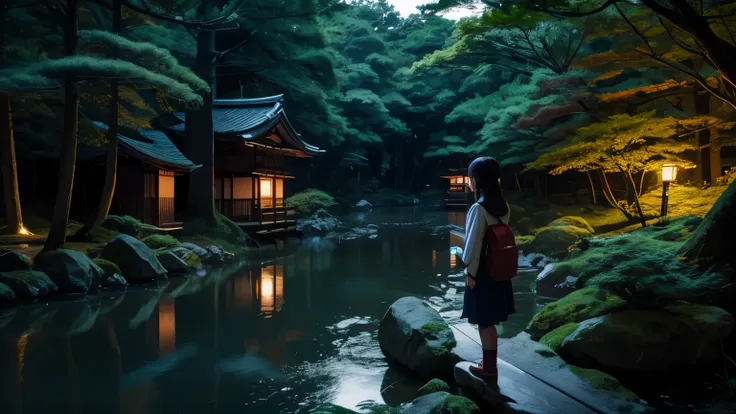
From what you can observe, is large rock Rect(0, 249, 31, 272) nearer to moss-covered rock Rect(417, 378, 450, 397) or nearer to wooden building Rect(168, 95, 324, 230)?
moss-covered rock Rect(417, 378, 450, 397)

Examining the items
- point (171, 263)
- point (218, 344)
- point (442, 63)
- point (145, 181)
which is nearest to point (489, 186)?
point (218, 344)

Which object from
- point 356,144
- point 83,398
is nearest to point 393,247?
point 83,398

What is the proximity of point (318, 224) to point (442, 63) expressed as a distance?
33.0ft

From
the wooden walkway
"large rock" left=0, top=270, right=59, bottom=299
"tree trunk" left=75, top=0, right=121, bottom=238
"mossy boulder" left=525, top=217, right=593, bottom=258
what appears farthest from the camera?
"tree trunk" left=75, top=0, right=121, bottom=238

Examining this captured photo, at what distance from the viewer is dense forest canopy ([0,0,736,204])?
1011cm

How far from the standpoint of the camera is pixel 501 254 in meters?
3.98

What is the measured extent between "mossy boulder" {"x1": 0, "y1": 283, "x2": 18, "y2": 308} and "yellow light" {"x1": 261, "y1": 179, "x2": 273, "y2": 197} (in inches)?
605

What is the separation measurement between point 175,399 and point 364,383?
190 cm

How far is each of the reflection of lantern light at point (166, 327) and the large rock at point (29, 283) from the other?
2.34 meters

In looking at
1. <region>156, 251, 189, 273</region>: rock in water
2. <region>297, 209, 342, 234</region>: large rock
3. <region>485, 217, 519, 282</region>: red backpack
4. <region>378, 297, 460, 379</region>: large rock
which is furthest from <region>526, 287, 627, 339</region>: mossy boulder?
<region>297, 209, 342, 234</region>: large rock

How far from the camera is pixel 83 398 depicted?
4969 mm

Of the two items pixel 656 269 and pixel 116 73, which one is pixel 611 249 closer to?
pixel 656 269

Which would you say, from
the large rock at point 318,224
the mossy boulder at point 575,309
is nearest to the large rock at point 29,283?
the mossy boulder at point 575,309

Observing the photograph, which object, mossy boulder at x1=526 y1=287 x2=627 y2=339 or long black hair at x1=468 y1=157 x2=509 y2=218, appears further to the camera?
mossy boulder at x1=526 y1=287 x2=627 y2=339
